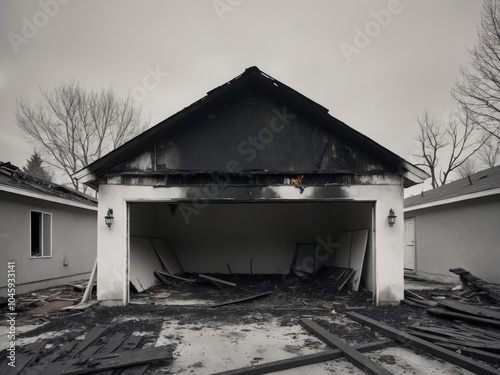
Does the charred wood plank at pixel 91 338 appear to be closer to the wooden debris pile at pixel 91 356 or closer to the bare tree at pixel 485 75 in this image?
the wooden debris pile at pixel 91 356

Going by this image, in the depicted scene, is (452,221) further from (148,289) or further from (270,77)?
(148,289)

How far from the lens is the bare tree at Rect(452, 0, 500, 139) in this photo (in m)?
15.4

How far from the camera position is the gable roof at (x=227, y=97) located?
333 inches

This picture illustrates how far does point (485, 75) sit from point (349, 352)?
52.7ft

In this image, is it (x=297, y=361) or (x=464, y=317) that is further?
(x=464, y=317)

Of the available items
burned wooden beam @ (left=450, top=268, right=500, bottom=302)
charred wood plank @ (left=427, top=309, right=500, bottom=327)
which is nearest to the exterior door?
burned wooden beam @ (left=450, top=268, right=500, bottom=302)

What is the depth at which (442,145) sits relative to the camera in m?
29.5

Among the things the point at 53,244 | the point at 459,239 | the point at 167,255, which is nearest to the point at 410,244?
the point at 459,239

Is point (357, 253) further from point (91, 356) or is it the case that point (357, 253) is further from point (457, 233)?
point (91, 356)

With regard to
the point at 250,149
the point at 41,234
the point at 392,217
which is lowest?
the point at 41,234

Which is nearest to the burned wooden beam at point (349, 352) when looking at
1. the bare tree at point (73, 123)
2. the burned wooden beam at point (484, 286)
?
the burned wooden beam at point (484, 286)

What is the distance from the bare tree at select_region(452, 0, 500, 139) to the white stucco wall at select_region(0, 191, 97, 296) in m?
17.7

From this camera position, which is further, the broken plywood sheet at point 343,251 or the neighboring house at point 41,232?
the broken plywood sheet at point 343,251

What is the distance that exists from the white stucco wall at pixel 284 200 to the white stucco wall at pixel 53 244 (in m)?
3.22
